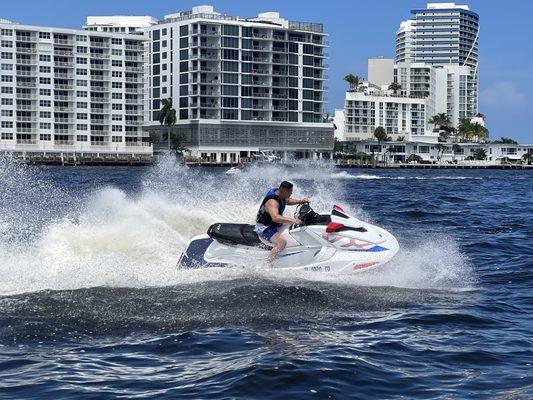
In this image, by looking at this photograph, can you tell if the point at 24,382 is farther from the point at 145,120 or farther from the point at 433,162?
the point at 433,162

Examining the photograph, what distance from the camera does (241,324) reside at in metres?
12.0

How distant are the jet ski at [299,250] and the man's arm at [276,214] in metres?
0.29

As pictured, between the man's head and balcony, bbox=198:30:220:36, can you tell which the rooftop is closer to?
balcony, bbox=198:30:220:36

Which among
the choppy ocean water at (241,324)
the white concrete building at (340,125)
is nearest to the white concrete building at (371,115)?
the white concrete building at (340,125)

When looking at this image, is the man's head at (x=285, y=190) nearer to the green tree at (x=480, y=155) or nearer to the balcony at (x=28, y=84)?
the balcony at (x=28, y=84)

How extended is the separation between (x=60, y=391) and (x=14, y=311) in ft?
11.5

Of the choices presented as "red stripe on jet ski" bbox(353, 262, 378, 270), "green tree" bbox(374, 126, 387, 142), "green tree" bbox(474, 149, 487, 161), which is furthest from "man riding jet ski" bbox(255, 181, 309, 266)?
"green tree" bbox(474, 149, 487, 161)

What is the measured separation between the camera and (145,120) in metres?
150

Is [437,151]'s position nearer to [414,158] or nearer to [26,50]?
[414,158]

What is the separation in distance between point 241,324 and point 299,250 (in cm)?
347

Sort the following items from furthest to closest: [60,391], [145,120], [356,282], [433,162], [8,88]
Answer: [433,162], [145,120], [8,88], [356,282], [60,391]

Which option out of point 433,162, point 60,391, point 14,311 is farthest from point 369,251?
point 433,162

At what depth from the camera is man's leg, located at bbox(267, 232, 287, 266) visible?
49.5 feet

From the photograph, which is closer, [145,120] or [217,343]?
[217,343]
